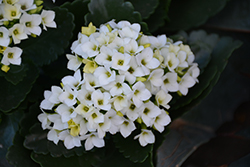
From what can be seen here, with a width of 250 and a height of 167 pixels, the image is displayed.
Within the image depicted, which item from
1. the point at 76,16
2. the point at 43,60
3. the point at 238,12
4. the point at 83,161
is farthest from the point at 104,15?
the point at 238,12

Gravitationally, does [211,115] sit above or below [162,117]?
below

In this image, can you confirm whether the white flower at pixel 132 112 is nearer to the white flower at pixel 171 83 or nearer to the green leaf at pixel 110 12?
the white flower at pixel 171 83

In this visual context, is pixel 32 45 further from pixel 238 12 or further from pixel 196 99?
pixel 238 12

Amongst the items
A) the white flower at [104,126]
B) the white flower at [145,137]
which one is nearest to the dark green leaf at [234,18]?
the white flower at [145,137]

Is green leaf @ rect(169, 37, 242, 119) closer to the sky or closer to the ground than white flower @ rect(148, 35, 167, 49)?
closer to the ground

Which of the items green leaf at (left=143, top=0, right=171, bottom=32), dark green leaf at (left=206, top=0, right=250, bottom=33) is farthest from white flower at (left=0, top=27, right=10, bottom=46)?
dark green leaf at (left=206, top=0, right=250, bottom=33)

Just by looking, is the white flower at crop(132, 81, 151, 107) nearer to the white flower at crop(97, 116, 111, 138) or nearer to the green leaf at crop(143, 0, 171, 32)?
the white flower at crop(97, 116, 111, 138)

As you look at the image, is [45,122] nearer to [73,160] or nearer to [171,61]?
[73,160]
